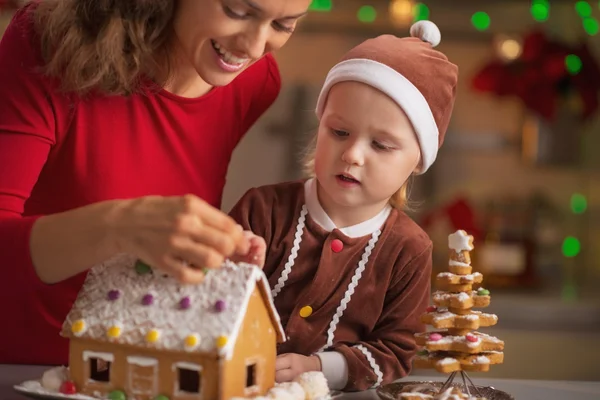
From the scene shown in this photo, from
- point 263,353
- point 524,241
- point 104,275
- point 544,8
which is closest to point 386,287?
point 263,353

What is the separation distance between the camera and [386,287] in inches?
53.9

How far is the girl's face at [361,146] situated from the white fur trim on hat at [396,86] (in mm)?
11

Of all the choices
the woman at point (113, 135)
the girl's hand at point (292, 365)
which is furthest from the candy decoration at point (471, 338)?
the woman at point (113, 135)

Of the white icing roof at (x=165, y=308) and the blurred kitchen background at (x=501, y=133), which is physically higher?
the blurred kitchen background at (x=501, y=133)

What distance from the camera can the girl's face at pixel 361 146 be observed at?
134 cm

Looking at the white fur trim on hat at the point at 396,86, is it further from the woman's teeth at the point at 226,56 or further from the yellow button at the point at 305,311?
the yellow button at the point at 305,311

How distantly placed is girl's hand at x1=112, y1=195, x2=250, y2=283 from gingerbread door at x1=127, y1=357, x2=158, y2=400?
112 mm

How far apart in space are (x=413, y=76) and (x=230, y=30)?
297 mm

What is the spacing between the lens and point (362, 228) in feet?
4.59

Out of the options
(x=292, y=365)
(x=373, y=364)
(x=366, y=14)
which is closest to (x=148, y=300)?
(x=292, y=365)

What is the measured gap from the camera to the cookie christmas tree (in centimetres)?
118

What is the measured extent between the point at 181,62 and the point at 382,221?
413 mm

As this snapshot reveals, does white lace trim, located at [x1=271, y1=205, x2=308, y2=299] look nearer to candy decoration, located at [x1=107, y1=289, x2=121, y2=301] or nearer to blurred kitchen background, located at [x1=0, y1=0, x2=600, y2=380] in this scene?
candy decoration, located at [x1=107, y1=289, x2=121, y2=301]

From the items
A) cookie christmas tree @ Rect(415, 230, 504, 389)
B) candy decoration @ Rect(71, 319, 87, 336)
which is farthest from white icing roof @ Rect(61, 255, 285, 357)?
cookie christmas tree @ Rect(415, 230, 504, 389)
